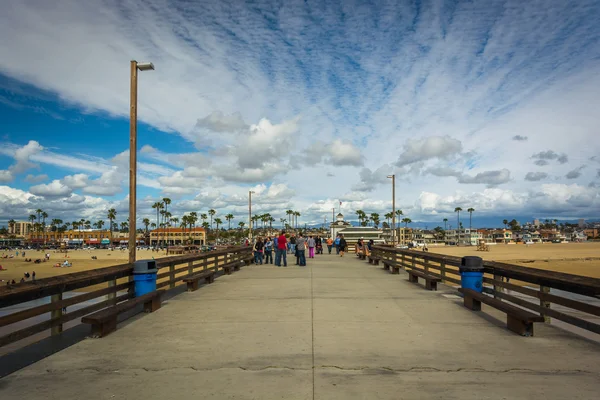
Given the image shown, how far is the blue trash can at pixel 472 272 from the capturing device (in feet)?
31.9

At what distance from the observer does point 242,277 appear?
16.6 meters

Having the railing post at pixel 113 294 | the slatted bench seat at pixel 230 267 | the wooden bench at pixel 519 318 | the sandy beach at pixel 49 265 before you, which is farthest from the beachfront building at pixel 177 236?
the wooden bench at pixel 519 318

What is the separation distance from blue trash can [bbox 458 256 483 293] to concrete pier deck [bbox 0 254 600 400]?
0.71m

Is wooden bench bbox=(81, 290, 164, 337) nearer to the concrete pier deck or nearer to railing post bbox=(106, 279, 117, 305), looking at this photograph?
the concrete pier deck

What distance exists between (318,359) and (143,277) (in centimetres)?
516

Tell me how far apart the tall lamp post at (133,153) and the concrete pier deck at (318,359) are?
2528mm

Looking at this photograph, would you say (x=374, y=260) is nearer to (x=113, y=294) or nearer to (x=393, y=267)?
(x=393, y=267)

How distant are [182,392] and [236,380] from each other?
641mm

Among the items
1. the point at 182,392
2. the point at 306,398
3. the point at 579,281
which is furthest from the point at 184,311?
the point at 579,281

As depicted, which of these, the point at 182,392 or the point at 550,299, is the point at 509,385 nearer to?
the point at 550,299

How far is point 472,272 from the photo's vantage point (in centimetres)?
984

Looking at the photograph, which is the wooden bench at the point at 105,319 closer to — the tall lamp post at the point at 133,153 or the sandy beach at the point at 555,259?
the tall lamp post at the point at 133,153

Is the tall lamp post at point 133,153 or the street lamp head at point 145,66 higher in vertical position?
the street lamp head at point 145,66

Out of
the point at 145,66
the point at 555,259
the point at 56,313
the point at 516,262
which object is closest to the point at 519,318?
the point at 56,313
